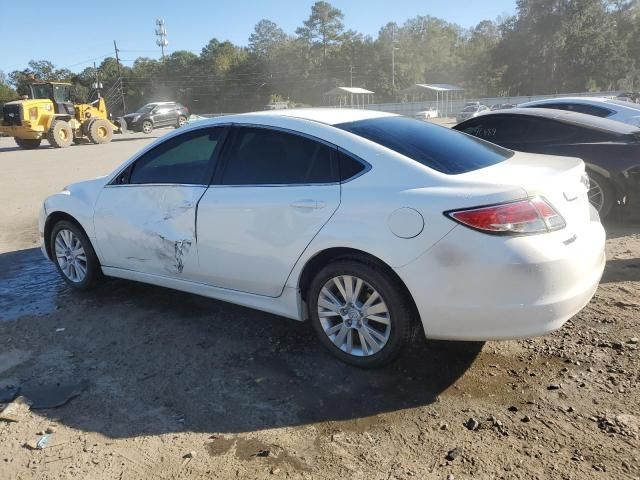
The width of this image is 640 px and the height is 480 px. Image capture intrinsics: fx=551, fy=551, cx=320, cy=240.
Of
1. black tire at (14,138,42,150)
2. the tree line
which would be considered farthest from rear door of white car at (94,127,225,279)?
the tree line

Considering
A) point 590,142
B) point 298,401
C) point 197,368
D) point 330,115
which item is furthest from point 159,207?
point 590,142

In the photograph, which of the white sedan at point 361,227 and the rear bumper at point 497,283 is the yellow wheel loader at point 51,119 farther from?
Result: the rear bumper at point 497,283

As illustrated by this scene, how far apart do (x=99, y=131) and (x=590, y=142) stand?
24.0m

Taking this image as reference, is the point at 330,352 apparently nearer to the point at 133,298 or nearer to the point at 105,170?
the point at 133,298

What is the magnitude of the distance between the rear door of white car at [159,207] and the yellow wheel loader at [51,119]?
2131 cm

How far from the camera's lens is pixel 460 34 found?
121 m

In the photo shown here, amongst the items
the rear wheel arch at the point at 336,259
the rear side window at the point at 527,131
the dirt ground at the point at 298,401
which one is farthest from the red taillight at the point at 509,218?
the rear side window at the point at 527,131

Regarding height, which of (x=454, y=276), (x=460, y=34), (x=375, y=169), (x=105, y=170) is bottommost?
(x=105, y=170)

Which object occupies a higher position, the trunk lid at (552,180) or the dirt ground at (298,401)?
the trunk lid at (552,180)

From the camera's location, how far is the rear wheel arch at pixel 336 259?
3.25 meters

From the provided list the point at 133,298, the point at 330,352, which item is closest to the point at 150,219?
the point at 133,298

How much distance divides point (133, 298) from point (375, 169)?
9.06 feet

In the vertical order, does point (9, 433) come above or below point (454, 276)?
below

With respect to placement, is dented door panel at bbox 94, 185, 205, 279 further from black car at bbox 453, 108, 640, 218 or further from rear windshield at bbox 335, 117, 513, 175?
black car at bbox 453, 108, 640, 218
